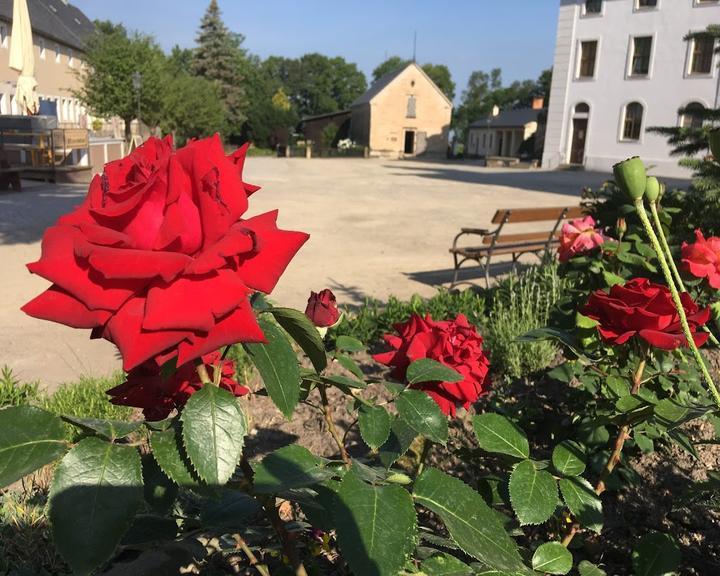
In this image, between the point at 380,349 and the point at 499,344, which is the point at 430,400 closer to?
the point at 499,344

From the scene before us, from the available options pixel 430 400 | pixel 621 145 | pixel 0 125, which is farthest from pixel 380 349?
pixel 621 145

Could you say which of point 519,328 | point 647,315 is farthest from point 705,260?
point 519,328

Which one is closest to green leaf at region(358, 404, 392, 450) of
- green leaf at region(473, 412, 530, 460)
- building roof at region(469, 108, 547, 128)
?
green leaf at region(473, 412, 530, 460)

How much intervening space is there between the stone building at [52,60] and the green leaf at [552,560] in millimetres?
33465

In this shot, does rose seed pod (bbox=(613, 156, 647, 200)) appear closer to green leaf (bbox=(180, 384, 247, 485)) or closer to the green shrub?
green leaf (bbox=(180, 384, 247, 485))

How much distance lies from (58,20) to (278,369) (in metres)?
45.3

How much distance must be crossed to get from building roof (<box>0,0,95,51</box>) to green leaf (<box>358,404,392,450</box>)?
33647mm

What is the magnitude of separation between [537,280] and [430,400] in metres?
4.69

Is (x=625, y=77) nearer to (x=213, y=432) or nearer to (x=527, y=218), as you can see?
(x=527, y=218)

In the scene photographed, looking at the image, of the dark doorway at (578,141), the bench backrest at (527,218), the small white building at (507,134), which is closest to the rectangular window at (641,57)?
the dark doorway at (578,141)

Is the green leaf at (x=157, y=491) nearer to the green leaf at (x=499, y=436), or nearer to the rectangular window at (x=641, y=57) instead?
the green leaf at (x=499, y=436)

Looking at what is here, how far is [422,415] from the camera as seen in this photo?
110 centimetres

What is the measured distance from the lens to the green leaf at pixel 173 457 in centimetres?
80

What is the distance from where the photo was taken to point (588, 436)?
87.0 inches
